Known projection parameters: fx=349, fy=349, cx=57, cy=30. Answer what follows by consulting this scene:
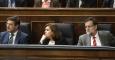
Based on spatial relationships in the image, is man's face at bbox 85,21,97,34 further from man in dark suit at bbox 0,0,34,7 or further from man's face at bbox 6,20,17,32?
man in dark suit at bbox 0,0,34,7

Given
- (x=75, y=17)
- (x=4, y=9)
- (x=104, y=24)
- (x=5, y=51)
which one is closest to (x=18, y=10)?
(x=4, y=9)

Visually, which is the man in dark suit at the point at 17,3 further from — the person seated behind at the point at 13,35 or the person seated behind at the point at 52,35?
the person seated behind at the point at 52,35

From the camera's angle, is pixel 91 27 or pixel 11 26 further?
pixel 11 26

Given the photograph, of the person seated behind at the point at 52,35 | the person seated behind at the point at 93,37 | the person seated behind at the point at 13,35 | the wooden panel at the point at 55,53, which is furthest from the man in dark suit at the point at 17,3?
the wooden panel at the point at 55,53

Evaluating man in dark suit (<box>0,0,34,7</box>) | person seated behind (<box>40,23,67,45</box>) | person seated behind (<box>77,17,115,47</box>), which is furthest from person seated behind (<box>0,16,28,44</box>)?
man in dark suit (<box>0,0,34,7</box>)

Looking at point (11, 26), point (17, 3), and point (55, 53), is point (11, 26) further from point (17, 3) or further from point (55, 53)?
point (17, 3)

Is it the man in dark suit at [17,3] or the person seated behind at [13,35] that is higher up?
the man in dark suit at [17,3]

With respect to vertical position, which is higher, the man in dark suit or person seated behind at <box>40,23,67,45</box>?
the man in dark suit

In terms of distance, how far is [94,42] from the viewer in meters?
3.60

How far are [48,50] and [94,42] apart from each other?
1.44m

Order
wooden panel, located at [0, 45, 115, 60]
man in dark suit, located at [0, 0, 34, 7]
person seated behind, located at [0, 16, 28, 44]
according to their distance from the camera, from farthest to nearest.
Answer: man in dark suit, located at [0, 0, 34, 7], person seated behind, located at [0, 16, 28, 44], wooden panel, located at [0, 45, 115, 60]

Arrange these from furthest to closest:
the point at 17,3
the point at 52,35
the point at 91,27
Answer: the point at 17,3 < the point at 52,35 < the point at 91,27

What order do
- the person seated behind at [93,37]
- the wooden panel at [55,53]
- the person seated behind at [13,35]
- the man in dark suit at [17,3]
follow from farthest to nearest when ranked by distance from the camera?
the man in dark suit at [17,3] < the person seated behind at [13,35] < the person seated behind at [93,37] < the wooden panel at [55,53]

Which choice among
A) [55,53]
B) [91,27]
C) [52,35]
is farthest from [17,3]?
[55,53]
